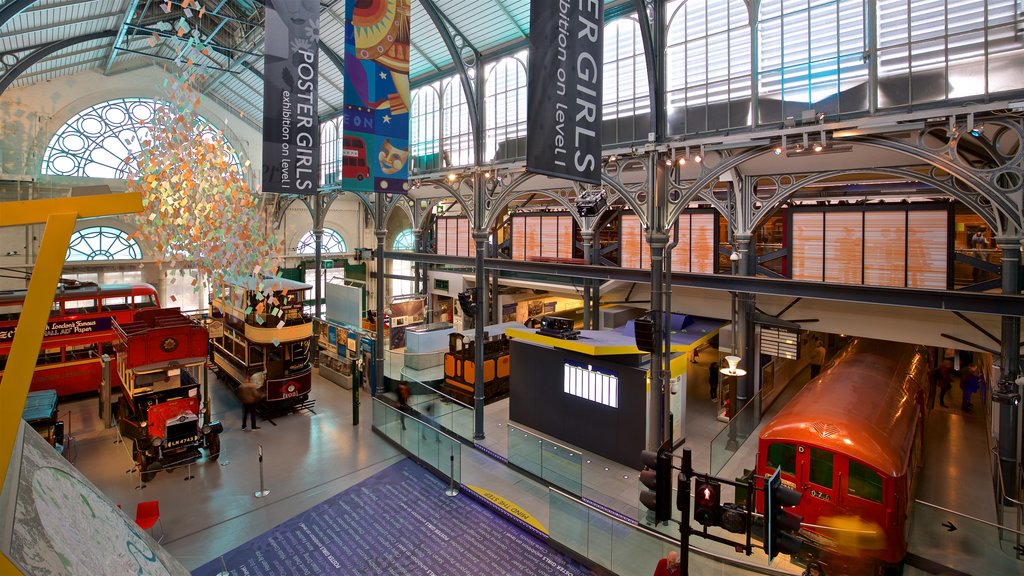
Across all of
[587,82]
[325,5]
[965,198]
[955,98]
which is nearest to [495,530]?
[587,82]

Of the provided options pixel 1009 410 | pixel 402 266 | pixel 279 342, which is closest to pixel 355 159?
pixel 279 342

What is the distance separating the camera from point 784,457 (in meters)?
8.71

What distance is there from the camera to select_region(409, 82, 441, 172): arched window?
1961cm

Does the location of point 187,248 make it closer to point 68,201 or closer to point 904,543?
point 68,201

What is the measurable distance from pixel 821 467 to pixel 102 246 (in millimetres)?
27749

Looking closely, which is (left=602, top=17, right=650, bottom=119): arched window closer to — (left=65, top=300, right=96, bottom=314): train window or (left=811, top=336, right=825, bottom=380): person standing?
(left=811, top=336, right=825, bottom=380): person standing

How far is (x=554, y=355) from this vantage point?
13.5 metres

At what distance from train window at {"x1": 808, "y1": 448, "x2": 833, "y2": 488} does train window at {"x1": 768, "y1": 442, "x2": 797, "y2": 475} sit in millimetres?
260

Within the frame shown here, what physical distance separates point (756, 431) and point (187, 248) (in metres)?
14.0

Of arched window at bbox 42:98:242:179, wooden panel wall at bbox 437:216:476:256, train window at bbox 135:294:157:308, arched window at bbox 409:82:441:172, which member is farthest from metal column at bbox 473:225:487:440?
arched window at bbox 42:98:242:179

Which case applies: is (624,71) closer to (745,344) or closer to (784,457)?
(745,344)

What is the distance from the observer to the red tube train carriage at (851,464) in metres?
7.77

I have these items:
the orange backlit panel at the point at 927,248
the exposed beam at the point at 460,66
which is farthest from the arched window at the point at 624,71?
the orange backlit panel at the point at 927,248

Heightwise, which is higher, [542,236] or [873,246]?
[542,236]
